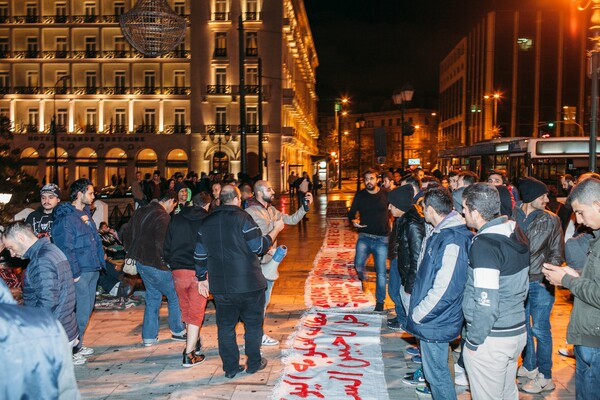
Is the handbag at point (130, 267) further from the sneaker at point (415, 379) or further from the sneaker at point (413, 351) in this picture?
the sneaker at point (415, 379)

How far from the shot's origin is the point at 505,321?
4125 millimetres

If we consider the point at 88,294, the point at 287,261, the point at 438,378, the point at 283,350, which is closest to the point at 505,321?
the point at 438,378

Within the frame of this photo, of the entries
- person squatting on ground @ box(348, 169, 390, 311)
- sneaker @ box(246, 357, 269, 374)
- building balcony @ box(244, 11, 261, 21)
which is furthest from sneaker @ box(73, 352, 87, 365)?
building balcony @ box(244, 11, 261, 21)

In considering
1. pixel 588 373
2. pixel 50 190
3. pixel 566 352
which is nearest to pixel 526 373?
pixel 566 352

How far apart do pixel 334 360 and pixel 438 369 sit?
2125mm

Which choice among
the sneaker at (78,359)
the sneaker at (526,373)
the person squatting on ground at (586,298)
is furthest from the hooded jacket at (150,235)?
the person squatting on ground at (586,298)

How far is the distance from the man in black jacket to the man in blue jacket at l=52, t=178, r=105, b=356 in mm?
1585

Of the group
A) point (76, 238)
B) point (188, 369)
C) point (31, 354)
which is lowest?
point (188, 369)

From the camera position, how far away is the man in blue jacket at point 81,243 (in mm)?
6844

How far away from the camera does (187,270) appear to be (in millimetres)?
6703

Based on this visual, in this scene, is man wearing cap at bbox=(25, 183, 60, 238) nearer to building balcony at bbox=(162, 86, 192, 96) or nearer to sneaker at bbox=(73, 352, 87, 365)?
sneaker at bbox=(73, 352, 87, 365)

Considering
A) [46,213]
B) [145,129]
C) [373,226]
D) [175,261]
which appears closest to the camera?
[175,261]

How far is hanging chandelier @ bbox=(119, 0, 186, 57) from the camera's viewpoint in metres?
11.4

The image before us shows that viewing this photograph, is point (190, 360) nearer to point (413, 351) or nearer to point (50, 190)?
point (413, 351)
